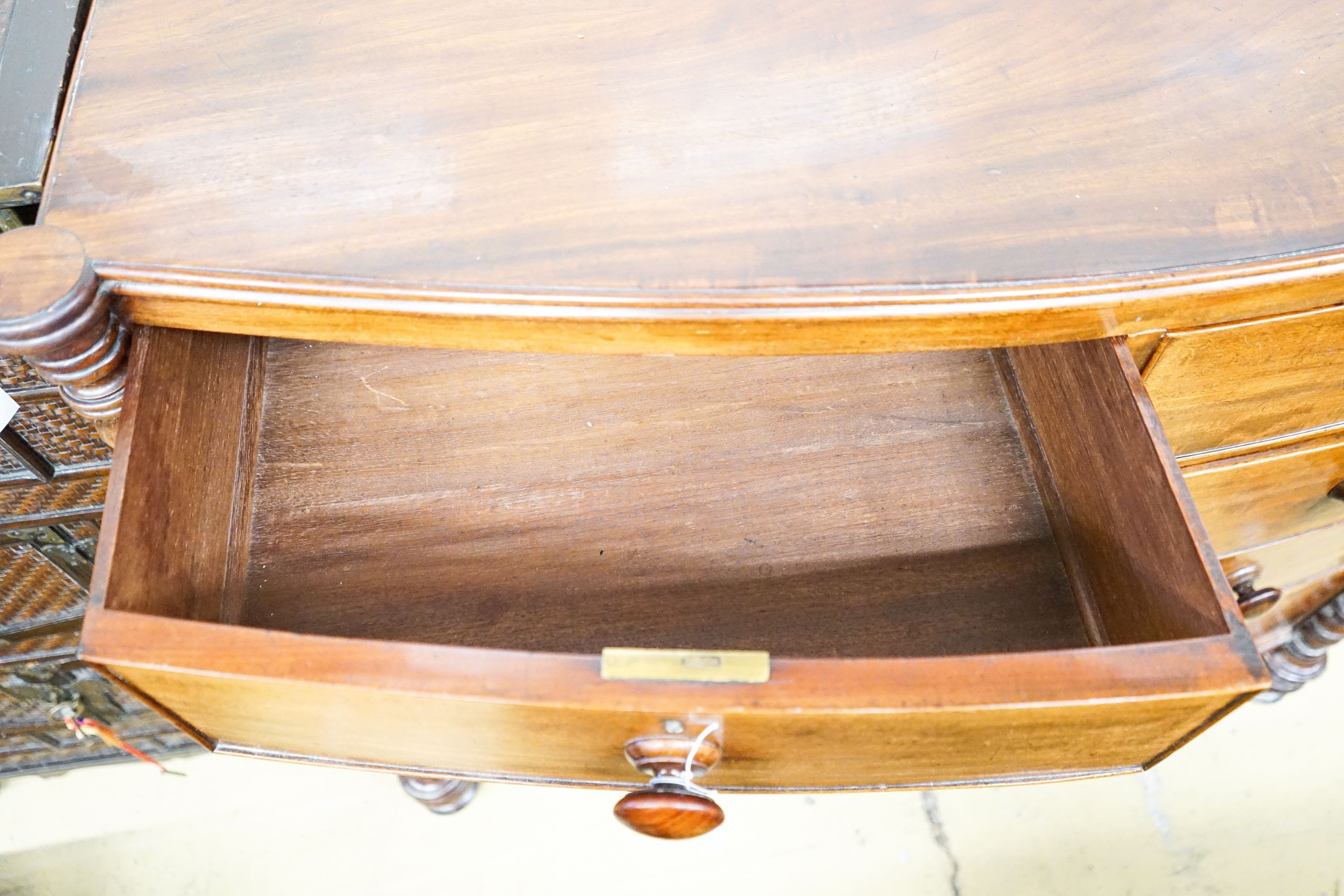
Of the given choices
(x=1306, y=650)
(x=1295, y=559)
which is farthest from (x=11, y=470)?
(x=1306, y=650)

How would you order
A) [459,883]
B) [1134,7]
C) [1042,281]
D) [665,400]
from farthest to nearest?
[459,883], [665,400], [1134,7], [1042,281]

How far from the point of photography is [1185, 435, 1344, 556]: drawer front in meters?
0.66

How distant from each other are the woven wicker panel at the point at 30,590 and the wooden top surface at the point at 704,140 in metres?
0.40

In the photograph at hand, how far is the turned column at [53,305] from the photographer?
45 centimetres

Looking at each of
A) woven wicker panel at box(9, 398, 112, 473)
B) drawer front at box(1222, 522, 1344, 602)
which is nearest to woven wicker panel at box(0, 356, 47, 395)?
woven wicker panel at box(9, 398, 112, 473)

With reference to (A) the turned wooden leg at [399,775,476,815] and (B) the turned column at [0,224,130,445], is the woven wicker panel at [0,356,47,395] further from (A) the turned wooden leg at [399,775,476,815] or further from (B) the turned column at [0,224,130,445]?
(A) the turned wooden leg at [399,775,476,815]

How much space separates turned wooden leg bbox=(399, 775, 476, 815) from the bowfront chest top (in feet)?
1.24

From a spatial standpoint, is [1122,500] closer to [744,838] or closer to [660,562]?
[660,562]

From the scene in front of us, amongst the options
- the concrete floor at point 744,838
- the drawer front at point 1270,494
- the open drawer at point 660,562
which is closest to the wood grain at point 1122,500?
the open drawer at point 660,562

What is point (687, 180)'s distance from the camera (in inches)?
18.8

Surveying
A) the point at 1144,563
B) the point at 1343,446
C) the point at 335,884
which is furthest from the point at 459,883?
the point at 1343,446

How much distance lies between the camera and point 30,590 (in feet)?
2.63

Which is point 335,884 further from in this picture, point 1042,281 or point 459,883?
point 1042,281

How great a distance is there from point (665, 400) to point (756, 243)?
0.23 m
